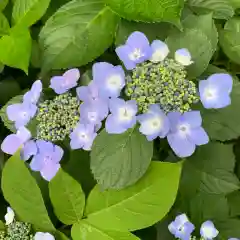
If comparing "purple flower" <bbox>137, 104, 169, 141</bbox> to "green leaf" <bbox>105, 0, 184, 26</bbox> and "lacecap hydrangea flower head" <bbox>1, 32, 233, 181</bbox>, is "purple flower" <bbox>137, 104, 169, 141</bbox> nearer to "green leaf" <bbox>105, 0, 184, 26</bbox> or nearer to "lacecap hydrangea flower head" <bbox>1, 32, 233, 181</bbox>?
"lacecap hydrangea flower head" <bbox>1, 32, 233, 181</bbox>

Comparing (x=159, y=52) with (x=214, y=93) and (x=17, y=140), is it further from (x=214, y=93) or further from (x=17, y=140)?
(x=17, y=140)

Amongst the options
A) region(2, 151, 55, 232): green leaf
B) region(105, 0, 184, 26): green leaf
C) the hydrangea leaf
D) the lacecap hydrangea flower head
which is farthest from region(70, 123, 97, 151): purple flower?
the hydrangea leaf

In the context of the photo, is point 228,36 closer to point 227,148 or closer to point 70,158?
point 227,148

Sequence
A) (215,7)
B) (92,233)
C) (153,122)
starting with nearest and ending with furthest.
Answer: (153,122) → (92,233) → (215,7)

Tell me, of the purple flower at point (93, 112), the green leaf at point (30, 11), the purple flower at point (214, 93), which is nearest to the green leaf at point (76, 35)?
the green leaf at point (30, 11)

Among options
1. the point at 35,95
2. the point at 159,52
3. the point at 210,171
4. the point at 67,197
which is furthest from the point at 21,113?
the point at 210,171

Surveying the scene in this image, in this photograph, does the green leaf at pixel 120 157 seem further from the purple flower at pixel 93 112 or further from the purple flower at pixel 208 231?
the purple flower at pixel 208 231
